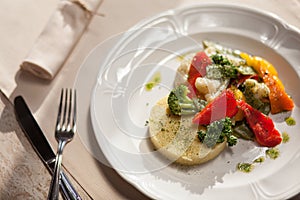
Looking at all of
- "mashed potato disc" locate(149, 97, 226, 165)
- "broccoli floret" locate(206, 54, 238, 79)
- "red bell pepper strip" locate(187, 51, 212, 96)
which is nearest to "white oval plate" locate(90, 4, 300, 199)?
"mashed potato disc" locate(149, 97, 226, 165)

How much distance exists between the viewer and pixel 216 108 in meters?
2.61

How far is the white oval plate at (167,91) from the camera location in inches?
97.1

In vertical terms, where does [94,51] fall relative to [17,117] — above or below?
above

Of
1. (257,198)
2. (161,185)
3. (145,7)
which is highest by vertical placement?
(145,7)

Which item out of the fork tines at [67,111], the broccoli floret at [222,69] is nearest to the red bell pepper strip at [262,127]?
the broccoli floret at [222,69]

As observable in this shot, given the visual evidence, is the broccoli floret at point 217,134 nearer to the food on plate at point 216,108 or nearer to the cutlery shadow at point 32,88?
the food on plate at point 216,108

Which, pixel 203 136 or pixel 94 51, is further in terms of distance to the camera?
pixel 94 51

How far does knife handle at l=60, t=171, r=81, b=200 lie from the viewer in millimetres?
2447

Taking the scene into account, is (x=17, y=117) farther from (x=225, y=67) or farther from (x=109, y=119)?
(x=225, y=67)

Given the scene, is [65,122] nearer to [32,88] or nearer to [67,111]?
[67,111]

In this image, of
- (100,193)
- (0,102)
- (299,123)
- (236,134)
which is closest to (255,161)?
(236,134)

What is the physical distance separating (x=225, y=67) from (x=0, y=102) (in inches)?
56.9

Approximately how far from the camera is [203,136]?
256cm

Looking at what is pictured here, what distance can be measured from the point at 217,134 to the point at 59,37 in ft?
4.34
